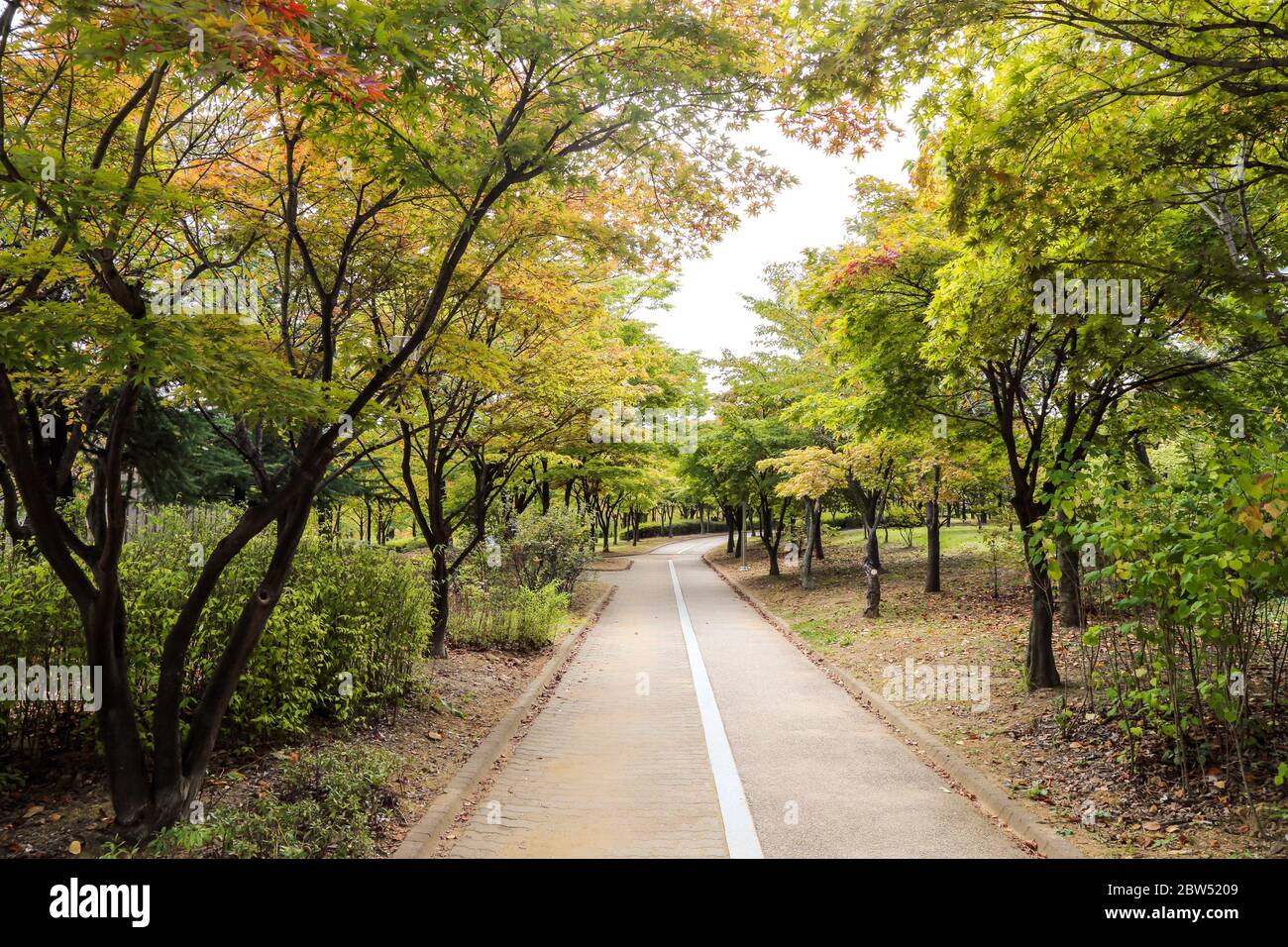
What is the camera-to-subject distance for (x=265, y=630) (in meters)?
5.84

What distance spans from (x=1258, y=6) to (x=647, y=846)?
704 centimetres

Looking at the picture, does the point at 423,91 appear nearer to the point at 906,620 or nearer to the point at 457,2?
the point at 457,2

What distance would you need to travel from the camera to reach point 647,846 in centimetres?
487

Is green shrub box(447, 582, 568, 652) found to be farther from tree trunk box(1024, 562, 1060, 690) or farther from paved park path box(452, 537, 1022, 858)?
tree trunk box(1024, 562, 1060, 690)

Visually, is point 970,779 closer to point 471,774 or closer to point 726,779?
point 726,779

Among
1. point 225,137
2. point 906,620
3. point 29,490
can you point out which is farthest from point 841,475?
point 29,490

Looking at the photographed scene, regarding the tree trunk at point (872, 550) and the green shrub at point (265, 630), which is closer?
the green shrub at point (265, 630)

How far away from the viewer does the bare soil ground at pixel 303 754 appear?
4.53m

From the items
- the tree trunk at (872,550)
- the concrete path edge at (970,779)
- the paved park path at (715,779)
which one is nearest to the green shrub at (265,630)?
the paved park path at (715,779)

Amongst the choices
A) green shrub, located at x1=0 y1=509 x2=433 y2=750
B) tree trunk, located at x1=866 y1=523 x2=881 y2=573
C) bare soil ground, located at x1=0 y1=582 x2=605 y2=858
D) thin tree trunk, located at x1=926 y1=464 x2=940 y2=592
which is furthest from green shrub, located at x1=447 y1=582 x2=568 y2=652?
thin tree trunk, located at x1=926 y1=464 x2=940 y2=592

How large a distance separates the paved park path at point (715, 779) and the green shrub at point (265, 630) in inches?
70.5

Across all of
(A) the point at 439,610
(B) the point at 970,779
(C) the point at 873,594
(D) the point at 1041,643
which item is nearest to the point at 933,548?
(C) the point at 873,594

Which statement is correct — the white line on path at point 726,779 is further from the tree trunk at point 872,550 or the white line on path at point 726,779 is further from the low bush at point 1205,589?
the tree trunk at point 872,550

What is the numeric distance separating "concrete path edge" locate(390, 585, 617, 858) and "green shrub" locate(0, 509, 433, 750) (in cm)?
125
